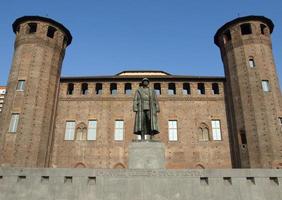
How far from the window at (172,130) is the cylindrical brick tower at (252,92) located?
14.4 ft

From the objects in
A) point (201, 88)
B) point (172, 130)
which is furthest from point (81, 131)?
point (201, 88)

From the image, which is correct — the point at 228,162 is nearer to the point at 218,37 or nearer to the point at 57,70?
the point at 218,37

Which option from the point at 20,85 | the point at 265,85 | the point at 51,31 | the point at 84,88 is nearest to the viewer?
the point at 20,85

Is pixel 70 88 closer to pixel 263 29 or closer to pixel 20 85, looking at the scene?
pixel 20 85

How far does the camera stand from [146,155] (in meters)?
10.2

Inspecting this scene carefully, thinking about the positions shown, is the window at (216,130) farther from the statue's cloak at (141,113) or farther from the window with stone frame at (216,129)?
the statue's cloak at (141,113)

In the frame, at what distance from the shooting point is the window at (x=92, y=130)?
77.8 ft

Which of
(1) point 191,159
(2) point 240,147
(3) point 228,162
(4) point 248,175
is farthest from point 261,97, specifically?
(4) point 248,175

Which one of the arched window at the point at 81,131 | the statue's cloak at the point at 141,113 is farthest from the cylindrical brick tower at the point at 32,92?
the statue's cloak at the point at 141,113

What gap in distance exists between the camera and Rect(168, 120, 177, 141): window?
77.8 feet

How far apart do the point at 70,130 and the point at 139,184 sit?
15.8m

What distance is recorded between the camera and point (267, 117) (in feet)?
70.0

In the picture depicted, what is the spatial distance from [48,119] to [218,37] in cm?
1614

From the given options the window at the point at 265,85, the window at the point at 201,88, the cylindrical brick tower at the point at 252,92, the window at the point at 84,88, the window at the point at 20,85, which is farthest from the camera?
the window at the point at 84,88
